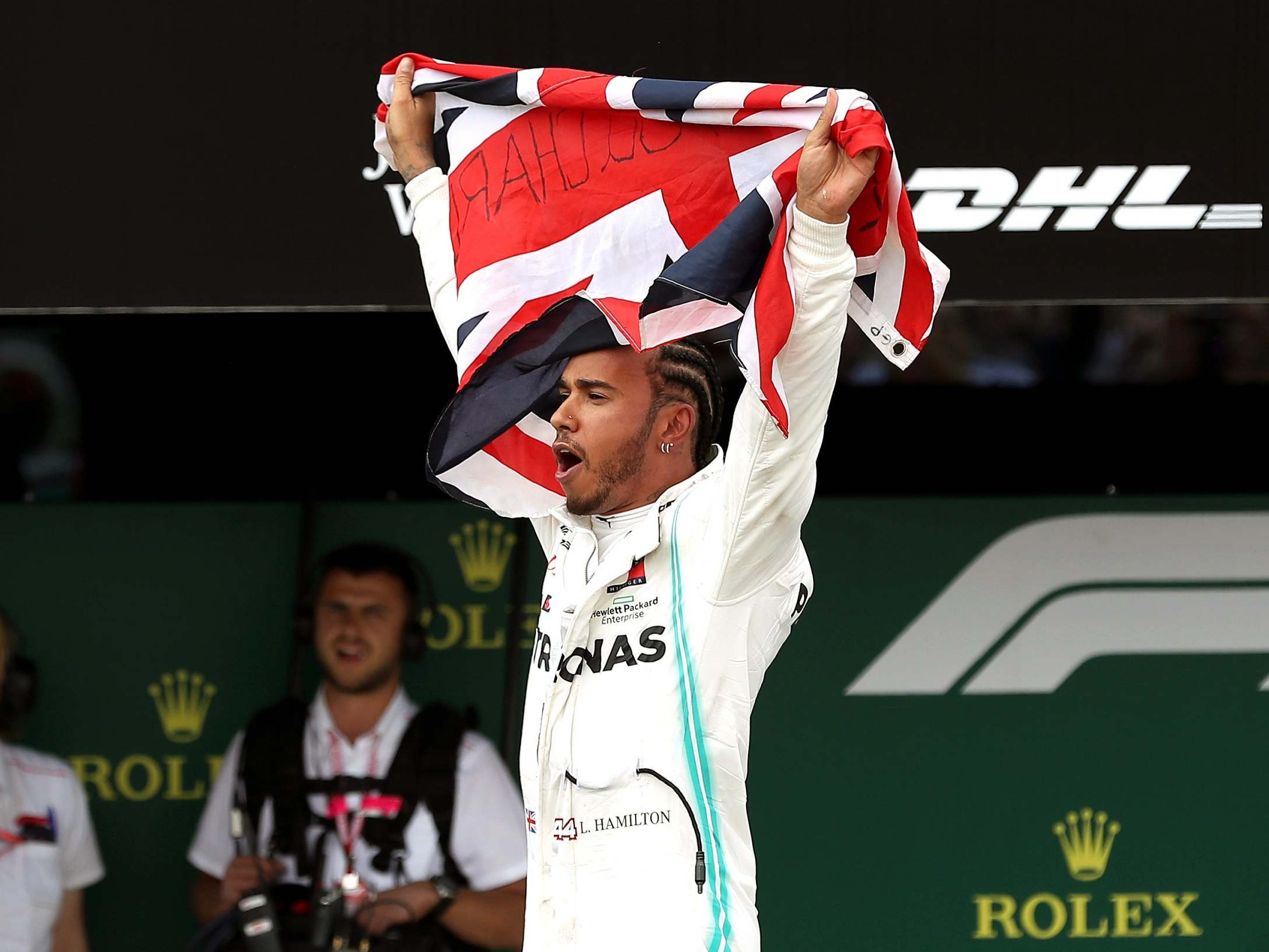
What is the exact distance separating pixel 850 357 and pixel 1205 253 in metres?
1.33

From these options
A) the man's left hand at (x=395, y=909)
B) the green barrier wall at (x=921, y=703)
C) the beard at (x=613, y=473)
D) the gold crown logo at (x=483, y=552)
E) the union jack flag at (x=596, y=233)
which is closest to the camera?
the union jack flag at (x=596, y=233)

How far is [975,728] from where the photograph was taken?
188 inches

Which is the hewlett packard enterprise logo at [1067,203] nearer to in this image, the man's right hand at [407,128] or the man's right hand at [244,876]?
the man's right hand at [407,128]

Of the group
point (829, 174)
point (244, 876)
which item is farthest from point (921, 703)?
point (829, 174)

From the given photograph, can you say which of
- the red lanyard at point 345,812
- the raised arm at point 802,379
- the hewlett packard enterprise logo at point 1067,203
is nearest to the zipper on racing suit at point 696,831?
the raised arm at point 802,379

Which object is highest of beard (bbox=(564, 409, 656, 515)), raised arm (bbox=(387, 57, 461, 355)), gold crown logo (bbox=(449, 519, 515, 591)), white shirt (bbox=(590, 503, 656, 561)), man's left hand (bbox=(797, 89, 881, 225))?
raised arm (bbox=(387, 57, 461, 355))

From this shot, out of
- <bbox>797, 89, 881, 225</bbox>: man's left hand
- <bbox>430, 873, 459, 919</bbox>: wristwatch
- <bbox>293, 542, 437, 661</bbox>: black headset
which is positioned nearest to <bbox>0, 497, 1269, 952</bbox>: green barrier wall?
<bbox>293, 542, 437, 661</bbox>: black headset

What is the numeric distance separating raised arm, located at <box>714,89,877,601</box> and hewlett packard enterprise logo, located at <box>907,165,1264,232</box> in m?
1.28

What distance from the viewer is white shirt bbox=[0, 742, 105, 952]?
14.2 feet

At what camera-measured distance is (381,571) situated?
4625mm

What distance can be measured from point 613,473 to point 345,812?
2.00 m

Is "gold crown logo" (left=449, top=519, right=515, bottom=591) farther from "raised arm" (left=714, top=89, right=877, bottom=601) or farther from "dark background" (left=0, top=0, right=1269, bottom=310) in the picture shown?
"raised arm" (left=714, top=89, right=877, bottom=601)

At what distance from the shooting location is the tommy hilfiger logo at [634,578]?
266cm

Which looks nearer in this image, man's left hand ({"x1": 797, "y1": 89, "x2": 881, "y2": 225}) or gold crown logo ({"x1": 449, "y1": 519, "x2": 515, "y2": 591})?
man's left hand ({"x1": 797, "y1": 89, "x2": 881, "y2": 225})
